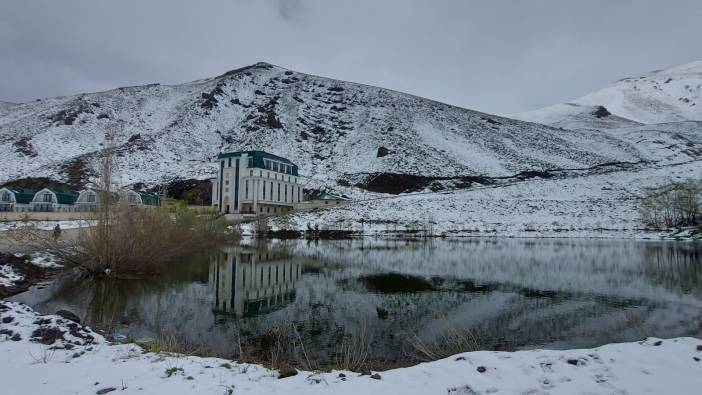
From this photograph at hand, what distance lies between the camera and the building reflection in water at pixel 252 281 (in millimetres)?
13719

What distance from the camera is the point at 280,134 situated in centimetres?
10756

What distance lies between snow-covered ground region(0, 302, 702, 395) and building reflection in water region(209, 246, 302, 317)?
5.49 meters

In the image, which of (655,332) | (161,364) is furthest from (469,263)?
(161,364)

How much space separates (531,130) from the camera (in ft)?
390

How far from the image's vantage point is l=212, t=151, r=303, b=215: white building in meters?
65.8

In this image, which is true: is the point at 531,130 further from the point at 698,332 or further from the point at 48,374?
the point at 48,374

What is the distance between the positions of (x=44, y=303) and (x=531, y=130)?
125482 millimetres

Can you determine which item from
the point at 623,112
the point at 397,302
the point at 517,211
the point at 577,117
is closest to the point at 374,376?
the point at 397,302

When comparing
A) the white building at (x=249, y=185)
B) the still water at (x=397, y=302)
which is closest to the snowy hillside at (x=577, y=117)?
the white building at (x=249, y=185)

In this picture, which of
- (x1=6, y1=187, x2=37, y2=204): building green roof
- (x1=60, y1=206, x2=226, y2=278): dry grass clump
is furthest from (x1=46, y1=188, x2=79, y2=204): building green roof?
(x1=60, y1=206, x2=226, y2=278): dry grass clump

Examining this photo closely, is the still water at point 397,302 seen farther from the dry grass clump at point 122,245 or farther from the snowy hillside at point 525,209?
the snowy hillside at point 525,209

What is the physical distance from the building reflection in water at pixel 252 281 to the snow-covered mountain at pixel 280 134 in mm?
61754

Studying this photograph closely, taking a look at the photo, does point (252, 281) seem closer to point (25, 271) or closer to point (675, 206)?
point (25, 271)

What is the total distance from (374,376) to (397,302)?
750cm
